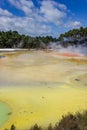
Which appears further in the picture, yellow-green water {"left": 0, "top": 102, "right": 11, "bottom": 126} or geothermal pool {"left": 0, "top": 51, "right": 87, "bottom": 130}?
geothermal pool {"left": 0, "top": 51, "right": 87, "bottom": 130}

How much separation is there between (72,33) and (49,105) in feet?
211

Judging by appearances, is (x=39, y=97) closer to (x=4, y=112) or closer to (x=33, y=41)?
(x=4, y=112)

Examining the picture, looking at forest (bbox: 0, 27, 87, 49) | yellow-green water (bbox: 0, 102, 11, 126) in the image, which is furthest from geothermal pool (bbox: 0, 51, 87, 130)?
forest (bbox: 0, 27, 87, 49)

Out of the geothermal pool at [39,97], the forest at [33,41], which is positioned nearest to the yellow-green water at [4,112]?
the geothermal pool at [39,97]

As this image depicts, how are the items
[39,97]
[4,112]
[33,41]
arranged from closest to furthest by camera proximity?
1. [4,112]
2. [39,97]
3. [33,41]

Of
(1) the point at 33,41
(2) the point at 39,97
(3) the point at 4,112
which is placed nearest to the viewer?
(3) the point at 4,112

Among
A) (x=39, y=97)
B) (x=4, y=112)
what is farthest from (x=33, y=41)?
(x=4, y=112)

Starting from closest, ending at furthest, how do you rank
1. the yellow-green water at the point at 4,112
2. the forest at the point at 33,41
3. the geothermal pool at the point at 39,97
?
1. the yellow-green water at the point at 4,112
2. the geothermal pool at the point at 39,97
3. the forest at the point at 33,41

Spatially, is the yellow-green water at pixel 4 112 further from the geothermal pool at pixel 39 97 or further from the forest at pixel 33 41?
the forest at pixel 33 41

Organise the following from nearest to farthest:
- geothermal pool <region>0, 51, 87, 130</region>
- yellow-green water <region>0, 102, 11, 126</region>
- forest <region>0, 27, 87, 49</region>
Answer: yellow-green water <region>0, 102, 11, 126</region>, geothermal pool <region>0, 51, 87, 130</region>, forest <region>0, 27, 87, 49</region>

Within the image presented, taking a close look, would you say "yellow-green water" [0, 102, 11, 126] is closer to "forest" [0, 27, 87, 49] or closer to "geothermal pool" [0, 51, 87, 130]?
"geothermal pool" [0, 51, 87, 130]

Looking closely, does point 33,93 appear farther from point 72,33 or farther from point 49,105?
point 72,33

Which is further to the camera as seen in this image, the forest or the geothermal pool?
the forest

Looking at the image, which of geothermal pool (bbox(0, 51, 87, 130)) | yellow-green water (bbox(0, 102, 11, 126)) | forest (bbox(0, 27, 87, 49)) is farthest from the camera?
forest (bbox(0, 27, 87, 49))
